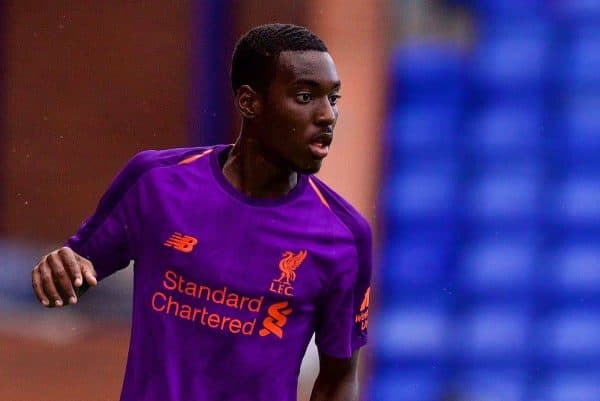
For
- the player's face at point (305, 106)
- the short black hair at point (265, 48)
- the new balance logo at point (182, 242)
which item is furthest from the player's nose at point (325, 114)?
the new balance logo at point (182, 242)

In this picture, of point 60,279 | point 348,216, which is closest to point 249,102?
point 348,216

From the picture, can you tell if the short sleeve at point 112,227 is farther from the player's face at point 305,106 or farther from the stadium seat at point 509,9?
the stadium seat at point 509,9

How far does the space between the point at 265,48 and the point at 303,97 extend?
0.15 meters

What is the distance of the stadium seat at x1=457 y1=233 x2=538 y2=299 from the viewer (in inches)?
239

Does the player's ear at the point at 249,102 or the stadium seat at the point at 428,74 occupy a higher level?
the player's ear at the point at 249,102

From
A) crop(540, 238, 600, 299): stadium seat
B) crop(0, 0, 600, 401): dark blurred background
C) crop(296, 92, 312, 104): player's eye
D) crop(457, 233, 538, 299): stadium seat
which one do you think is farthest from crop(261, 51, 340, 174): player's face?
crop(540, 238, 600, 299): stadium seat

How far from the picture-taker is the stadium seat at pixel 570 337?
19.8ft

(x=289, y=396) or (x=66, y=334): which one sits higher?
(x=289, y=396)

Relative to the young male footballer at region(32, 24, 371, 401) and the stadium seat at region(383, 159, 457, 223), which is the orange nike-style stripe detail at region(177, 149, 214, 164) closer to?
the young male footballer at region(32, 24, 371, 401)

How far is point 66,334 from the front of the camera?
7852 millimetres

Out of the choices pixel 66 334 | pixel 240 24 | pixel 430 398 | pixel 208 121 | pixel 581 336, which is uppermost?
pixel 240 24

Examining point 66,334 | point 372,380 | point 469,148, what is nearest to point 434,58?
point 469,148

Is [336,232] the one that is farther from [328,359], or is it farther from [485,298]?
[485,298]

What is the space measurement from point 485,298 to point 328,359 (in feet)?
10.9
